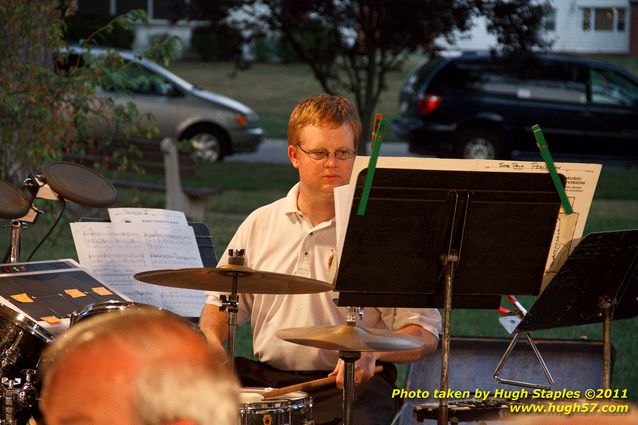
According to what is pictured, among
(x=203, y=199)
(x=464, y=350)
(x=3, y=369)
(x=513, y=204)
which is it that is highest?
(x=513, y=204)

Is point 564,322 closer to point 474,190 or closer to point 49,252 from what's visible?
point 474,190

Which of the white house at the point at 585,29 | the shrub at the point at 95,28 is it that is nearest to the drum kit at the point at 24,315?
the shrub at the point at 95,28

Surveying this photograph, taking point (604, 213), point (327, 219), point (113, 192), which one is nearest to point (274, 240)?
point (327, 219)

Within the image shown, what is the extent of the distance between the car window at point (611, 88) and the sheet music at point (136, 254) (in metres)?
12.8

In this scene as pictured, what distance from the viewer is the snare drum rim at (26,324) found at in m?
4.28

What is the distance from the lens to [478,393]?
177 inches

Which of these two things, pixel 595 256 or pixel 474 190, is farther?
pixel 595 256

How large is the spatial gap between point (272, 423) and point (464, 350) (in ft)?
7.42

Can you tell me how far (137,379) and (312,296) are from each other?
336 centimetres

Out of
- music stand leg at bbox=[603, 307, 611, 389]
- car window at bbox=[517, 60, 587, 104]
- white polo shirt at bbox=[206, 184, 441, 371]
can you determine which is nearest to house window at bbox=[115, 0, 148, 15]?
car window at bbox=[517, 60, 587, 104]

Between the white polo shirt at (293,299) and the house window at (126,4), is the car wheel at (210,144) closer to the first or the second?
the white polo shirt at (293,299)

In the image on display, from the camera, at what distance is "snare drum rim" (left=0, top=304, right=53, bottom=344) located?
14.0ft

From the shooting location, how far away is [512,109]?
1708 centimetres

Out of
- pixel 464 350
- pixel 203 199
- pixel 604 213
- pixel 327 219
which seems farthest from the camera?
pixel 604 213
